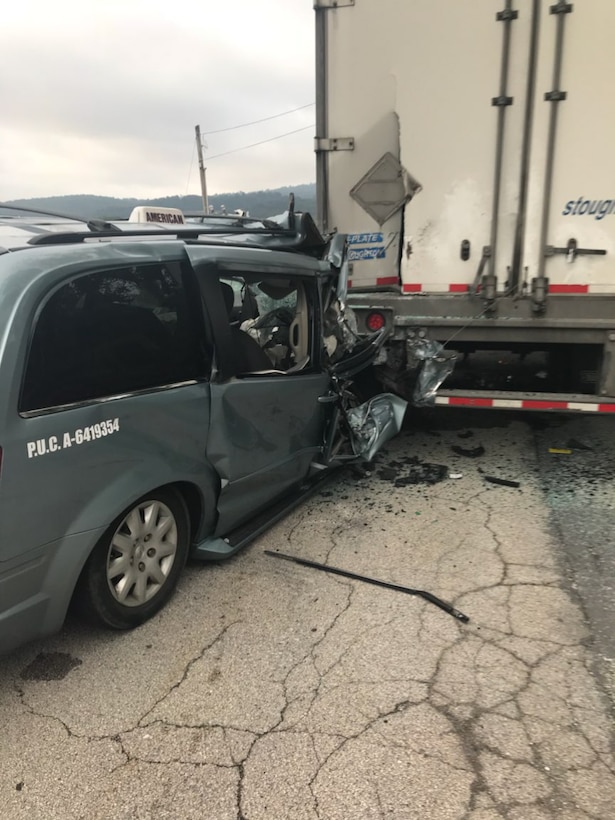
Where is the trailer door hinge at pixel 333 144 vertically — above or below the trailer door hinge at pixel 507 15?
below

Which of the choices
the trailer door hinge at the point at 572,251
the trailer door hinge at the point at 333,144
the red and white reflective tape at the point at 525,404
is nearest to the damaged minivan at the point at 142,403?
the trailer door hinge at the point at 333,144

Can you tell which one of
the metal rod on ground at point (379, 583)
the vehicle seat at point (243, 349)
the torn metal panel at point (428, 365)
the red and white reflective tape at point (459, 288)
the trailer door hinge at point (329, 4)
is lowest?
the metal rod on ground at point (379, 583)

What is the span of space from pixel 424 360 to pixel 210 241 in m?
2.13

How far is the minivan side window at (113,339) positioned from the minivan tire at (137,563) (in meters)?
0.58

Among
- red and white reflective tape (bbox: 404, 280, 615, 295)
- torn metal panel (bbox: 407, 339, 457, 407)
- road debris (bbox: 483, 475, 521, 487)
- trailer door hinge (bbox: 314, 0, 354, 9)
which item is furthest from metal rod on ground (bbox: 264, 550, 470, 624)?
trailer door hinge (bbox: 314, 0, 354, 9)

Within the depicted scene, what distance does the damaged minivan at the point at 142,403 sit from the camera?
2.30 m

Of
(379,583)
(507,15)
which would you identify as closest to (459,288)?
(507,15)

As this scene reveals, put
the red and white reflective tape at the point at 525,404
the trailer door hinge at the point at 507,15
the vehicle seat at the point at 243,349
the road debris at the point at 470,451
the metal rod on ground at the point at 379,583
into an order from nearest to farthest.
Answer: the metal rod on ground at the point at 379,583 < the vehicle seat at the point at 243,349 < the trailer door hinge at the point at 507,15 < the red and white reflective tape at the point at 525,404 < the road debris at the point at 470,451

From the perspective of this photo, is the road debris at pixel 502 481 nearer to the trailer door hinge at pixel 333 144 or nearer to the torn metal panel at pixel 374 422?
the torn metal panel at pixel 374 422

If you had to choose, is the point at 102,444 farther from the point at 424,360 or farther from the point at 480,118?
the point at 480,118

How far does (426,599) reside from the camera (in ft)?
10.6

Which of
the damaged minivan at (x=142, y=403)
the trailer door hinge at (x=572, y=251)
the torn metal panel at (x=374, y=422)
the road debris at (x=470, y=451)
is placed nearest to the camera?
the damaged minivan at (x=142, y=403)

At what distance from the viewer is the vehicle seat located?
3365 millimetres

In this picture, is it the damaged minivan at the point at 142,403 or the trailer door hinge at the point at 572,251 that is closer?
the damaged minivan at the point at 142,403
